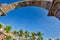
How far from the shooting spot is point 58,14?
5082mm

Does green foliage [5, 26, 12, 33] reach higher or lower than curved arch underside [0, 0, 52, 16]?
lower

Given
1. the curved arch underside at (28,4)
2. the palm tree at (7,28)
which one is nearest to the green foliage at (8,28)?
the palm tree at (7,28)

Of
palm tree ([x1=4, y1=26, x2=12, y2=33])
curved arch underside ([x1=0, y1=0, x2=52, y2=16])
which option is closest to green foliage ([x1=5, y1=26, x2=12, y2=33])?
palm tree ([x1=4, y1=26, x2=12, y2=33])

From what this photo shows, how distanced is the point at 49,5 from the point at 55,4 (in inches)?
20.2

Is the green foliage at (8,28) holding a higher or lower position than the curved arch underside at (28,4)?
lower

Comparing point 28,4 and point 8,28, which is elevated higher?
point 28,4

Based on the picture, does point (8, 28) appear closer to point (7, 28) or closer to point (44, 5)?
point (7, 28)

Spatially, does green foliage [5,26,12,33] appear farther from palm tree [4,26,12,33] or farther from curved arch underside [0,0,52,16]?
curved arch underside [0,0,52,16]

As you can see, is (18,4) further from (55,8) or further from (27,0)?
(55,8)

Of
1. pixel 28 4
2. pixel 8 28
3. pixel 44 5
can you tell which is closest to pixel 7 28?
pixel 8 28

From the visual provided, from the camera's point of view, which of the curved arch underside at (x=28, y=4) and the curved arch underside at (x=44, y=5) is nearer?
the curved arch underside at (x=44, y=5)

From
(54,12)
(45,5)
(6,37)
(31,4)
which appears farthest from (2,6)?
(6,37)

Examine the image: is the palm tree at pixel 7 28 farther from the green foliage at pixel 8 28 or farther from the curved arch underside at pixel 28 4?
the curved arch underside at pixel 28 4

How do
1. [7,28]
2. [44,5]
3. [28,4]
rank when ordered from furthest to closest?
1. [7,28]
2. [28,4]
3. [44,5]
